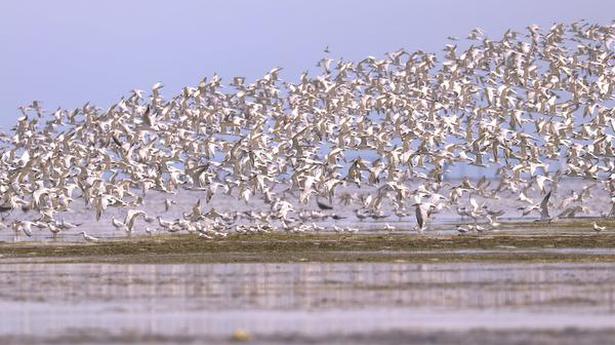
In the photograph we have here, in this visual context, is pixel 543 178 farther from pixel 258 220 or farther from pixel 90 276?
pixel 90 276

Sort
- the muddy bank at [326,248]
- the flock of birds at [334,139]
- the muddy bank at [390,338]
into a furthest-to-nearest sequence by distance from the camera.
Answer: the flock of birds at [334,139], the muddy bank at [326,248], the muddy bank at [390,338]

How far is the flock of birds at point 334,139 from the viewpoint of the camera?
169 ft

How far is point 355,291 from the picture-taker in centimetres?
2864

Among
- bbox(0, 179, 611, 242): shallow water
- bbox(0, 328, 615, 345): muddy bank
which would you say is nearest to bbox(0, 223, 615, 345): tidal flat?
bbox(0, 328, 615, 345): muddy bank

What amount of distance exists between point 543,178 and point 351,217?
57.0ft

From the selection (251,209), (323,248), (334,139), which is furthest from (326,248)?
(251,209)

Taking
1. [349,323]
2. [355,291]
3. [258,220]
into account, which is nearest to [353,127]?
[258,220]

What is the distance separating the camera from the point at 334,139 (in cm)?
5594

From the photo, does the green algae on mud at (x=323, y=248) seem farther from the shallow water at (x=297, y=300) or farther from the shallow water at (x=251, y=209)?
the shallow water at (x=251, y=209)

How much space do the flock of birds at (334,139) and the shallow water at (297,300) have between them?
1363 cm

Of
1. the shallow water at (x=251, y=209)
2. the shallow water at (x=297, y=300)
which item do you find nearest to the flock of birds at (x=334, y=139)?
the shallow water at (x=251, y=209)

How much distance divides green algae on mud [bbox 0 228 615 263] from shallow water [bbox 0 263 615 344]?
2801 millimetres

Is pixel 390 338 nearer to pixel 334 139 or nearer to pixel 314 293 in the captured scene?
pixel 314 293

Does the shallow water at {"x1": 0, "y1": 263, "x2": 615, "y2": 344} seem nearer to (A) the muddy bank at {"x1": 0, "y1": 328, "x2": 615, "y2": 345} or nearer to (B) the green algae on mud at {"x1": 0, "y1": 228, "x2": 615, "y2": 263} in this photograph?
(A) the muddy bank at {"x1": 0, "y1": 328, "x2": 615, "y2": 345}
